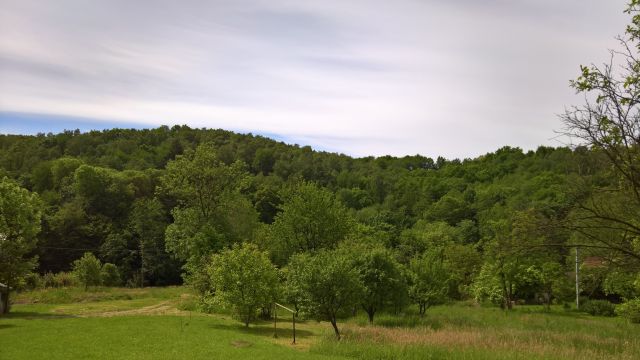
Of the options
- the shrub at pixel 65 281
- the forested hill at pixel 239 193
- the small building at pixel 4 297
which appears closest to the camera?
the small building at pixel 4 297

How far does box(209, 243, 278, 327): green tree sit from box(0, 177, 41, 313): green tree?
45.5 feet

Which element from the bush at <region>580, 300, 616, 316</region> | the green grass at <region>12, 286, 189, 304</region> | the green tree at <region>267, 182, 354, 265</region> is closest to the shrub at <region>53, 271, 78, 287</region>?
the green grass at <region>12, 286, 189, 304</region>

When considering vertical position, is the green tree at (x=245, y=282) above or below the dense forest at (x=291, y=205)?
below

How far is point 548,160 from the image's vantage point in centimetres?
11650

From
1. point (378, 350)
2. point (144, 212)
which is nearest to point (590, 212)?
point (378, 350)

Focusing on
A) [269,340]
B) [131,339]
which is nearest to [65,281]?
[131,339]

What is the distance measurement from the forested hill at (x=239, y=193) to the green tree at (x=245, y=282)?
45.0ft

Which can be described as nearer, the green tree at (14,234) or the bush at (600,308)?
the green tree at (14,234)

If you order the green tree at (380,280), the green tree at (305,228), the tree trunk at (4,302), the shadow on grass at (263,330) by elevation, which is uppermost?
the green tree at (305,228)

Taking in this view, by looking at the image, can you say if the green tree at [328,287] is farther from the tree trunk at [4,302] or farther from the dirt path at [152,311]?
the tree trunk at [4,302]

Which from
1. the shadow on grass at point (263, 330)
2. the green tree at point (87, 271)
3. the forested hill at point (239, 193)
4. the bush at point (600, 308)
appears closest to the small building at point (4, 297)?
the shadow on grass at point (263, 330)

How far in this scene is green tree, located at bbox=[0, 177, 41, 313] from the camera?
1294 inches

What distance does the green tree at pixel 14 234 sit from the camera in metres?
32.9

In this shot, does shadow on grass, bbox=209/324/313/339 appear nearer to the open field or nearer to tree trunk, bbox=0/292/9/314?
the open field
